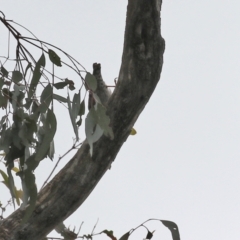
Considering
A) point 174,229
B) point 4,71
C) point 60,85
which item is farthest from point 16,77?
point 174,229

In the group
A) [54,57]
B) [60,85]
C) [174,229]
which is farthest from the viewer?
[174,229]

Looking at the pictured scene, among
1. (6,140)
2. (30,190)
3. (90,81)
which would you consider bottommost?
(30,190)

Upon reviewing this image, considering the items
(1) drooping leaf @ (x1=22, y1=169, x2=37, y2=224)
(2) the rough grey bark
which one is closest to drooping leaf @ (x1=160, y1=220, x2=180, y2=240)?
(2) the rough grey bark

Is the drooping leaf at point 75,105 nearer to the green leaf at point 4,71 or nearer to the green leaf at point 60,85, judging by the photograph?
the green leaf at point 60,85

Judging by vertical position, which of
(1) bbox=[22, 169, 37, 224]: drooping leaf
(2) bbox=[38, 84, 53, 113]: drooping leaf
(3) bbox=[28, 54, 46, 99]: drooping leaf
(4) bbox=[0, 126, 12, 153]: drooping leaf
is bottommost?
(1) bbox=[22, 169, 37, 224]: drooping leaf

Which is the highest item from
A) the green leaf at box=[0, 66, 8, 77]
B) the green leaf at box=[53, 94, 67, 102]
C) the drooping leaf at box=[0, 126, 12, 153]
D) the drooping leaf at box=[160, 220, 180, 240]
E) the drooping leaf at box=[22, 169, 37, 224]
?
the green leaf at box=[0, 66, 8, 77]

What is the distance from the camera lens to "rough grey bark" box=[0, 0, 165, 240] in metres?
1.72

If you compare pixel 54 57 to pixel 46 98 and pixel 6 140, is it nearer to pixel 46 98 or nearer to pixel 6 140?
pixel 46 98

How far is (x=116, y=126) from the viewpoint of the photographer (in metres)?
1.78

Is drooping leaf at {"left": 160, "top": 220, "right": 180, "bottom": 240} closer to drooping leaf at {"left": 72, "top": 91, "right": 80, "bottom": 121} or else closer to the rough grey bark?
Answer: the rough grey bark

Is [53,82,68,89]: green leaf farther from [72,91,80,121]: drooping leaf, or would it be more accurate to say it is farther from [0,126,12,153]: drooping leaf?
[0,126,12,153]: drooping leaf

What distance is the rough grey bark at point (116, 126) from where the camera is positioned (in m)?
1.72

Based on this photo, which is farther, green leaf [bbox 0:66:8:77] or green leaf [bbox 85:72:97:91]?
green leaf [bbox 0:66:8:77]

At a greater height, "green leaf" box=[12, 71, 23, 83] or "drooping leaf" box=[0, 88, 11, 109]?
"green leaf" box=[12, 71, 23, 83]
